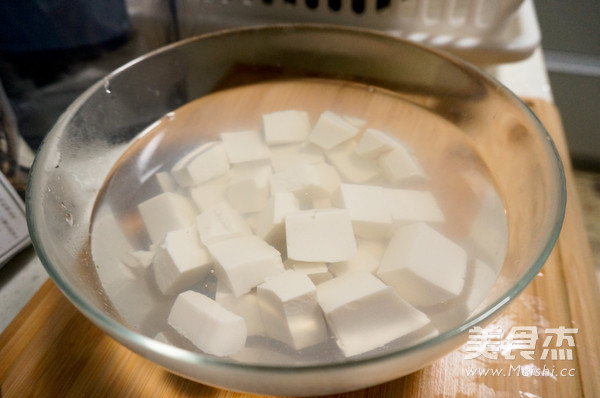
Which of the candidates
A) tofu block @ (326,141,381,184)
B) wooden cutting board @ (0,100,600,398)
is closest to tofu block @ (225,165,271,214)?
tofu block @ (326,141,381,184)

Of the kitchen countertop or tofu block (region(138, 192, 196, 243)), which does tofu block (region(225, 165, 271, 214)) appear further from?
the kitchen countertop

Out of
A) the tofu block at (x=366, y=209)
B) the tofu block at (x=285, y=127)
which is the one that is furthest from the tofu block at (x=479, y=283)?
the tofu block at (x=285, y=127)

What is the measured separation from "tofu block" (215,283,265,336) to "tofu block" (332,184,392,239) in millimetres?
165

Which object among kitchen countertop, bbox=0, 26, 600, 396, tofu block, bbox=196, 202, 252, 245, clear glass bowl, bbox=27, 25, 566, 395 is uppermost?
clear glass bowl, bbox=27, 25, 566, 395

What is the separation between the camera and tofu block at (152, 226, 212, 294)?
1.81 ft

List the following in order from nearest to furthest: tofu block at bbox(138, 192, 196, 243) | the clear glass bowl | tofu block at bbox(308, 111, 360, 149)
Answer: the clear glass bowl → tofu block at bbox(138, 192, 196, 243) → tofu block at bbox(308, 111, 360, 149)

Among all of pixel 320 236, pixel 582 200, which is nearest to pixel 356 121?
pixel 320 236

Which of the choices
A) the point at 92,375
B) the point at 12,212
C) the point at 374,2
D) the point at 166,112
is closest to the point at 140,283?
the point at 92,375

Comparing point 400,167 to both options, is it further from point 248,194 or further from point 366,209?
point 248,194

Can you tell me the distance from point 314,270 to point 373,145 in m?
0.24

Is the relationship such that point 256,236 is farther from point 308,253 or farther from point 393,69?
point 393,69

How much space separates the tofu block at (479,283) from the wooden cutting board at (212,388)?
0.03 metres

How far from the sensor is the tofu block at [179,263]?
55 cm

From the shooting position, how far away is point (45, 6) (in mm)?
696
